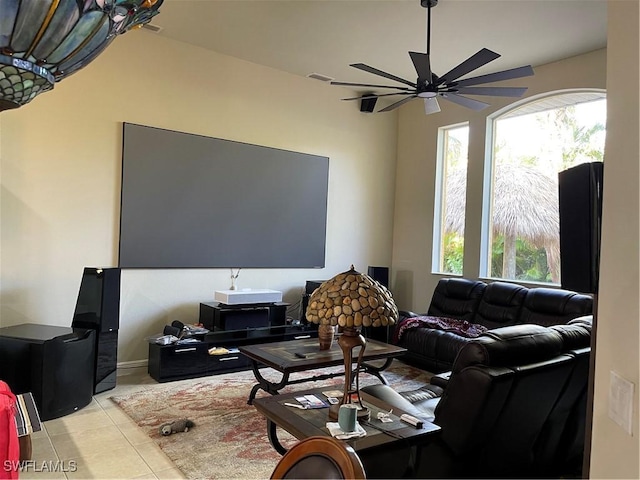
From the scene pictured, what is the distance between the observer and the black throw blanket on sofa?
4742 millimetres

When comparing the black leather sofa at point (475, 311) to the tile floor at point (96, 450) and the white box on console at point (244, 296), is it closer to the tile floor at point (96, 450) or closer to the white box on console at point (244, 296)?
the white box on console at point (244, 296)

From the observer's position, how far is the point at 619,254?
113 centimetres

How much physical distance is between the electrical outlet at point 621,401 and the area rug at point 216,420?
6.73 ft

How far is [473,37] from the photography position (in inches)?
178

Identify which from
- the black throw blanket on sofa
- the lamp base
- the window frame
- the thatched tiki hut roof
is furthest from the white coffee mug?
the window frame

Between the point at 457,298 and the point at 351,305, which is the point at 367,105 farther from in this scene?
the point at 351,305

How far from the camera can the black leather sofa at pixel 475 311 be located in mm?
4359

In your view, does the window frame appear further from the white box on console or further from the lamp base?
the lamp base

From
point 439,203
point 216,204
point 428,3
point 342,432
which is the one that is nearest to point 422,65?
point 428,3

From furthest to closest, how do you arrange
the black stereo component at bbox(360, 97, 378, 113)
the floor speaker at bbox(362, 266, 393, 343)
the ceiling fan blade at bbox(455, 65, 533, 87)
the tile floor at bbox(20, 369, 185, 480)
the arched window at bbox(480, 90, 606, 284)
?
the black stereo component at bbox(360, 97, 378, 113)
the floor speaker at bbox(362, 266, 393, 343)
the arched window at bbox(480, 90, 606, 284)
the ceiling fan blade at bbox(455, 65, 533, 87)
the tile floor at bbox(20, 369, 185, 480)

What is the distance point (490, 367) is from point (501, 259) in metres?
4.02

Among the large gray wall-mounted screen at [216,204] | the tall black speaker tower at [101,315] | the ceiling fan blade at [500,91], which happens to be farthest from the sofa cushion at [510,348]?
the large gray wall-mounted screen at [216,204]

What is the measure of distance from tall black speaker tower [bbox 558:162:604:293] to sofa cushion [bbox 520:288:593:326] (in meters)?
3.16

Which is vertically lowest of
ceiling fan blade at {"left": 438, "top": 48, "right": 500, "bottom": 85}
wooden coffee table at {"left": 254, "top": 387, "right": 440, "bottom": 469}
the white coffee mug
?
wooden coffee table at {"left": 254, "top": 387, "right": 440, "bottom": 469}
